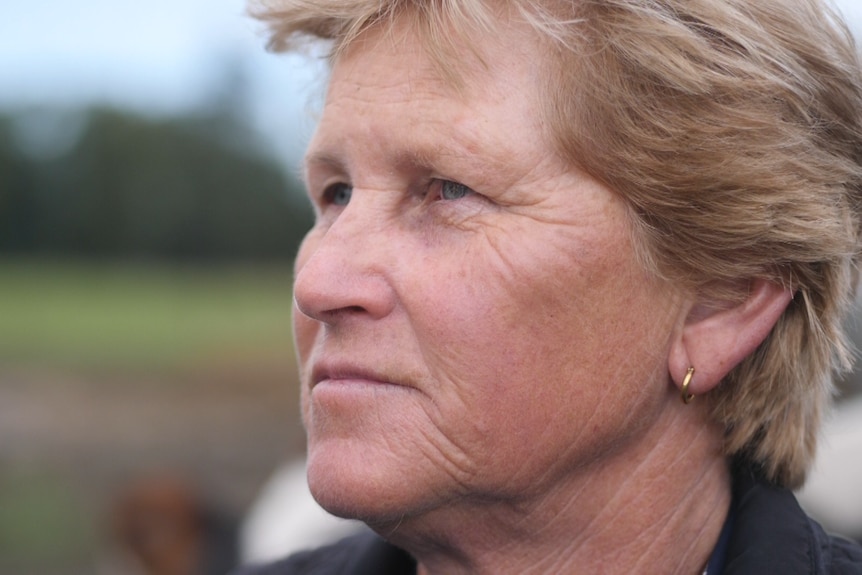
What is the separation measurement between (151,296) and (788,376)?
40242 millimetres

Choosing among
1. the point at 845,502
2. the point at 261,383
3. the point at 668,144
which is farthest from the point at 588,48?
the point at 261,383

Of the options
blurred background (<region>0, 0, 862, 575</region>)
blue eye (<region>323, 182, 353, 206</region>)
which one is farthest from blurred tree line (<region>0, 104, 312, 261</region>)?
blue eye (<region>323, 182, 353, 206</region>)

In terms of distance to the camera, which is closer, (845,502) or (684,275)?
(684,275)

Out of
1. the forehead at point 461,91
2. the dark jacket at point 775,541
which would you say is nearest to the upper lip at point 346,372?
the forehead at point 461,91

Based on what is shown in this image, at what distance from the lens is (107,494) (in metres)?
12.2

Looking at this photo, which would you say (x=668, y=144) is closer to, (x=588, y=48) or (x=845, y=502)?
(x=588, y=48)

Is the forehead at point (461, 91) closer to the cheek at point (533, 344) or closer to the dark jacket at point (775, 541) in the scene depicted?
the cheek at point (533, 344)

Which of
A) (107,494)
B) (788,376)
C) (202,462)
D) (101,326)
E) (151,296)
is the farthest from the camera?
(151,296)

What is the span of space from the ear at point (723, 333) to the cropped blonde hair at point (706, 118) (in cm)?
4

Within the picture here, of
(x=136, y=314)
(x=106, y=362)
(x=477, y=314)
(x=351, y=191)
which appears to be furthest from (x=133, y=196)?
(x=477, y=314)

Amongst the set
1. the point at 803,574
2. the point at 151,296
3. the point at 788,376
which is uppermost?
the point at 788,376

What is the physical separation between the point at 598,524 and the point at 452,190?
744 millimetres

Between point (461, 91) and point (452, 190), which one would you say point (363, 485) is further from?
point (461, 91)

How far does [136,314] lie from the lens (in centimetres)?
3672
